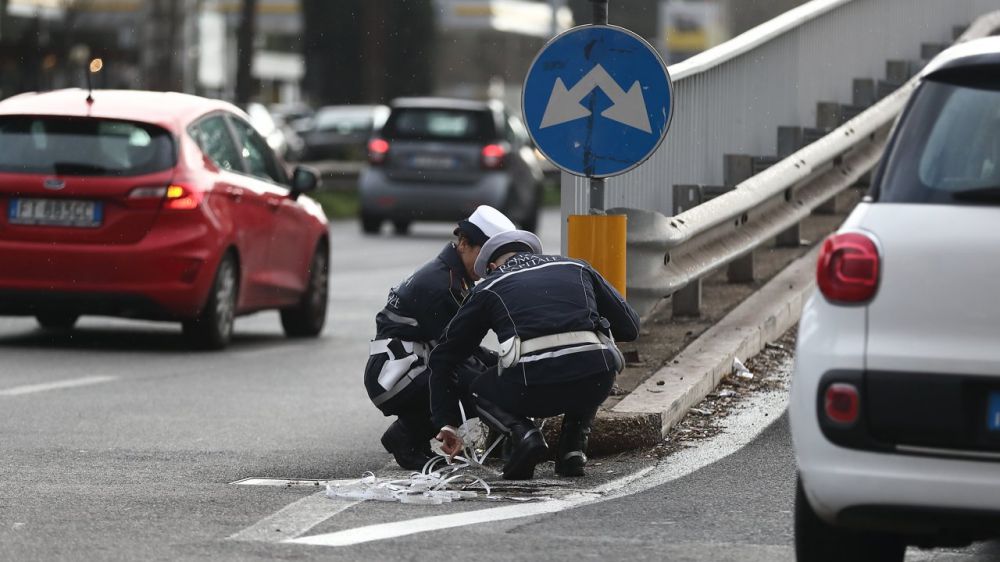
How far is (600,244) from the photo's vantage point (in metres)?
8.96

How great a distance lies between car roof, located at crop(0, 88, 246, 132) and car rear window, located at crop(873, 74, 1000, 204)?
8.38m

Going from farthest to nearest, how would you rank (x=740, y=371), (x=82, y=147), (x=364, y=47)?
(x=364, y=47), (x=82, y=147), (x=740, y=371)

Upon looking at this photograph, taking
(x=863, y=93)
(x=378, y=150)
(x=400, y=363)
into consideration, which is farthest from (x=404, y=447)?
(x=378, y=150)

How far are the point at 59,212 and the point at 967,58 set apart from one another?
828 cm

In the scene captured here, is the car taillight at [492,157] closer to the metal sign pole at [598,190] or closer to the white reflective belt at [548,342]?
the metal sign pole at [598,190]

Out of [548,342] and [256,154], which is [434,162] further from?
[548,342]

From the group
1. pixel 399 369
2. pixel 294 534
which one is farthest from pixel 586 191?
pixel 294 534

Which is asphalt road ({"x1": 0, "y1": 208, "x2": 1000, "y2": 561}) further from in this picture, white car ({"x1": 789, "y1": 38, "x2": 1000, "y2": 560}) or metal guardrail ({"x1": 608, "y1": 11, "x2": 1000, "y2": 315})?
white car ({"x1": 789, "y1": 38, "x2": 1000, "y2": 560})

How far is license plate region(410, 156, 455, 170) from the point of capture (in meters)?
27.8

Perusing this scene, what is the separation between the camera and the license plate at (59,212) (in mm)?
12914

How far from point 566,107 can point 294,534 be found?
2.91 meters

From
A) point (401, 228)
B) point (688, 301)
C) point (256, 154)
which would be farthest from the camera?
point (401, 228)

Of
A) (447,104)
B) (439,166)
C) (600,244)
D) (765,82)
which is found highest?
(765,82)

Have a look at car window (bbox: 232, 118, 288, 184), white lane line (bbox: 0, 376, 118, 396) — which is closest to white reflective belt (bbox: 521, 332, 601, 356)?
white lane line (bbox: 0, 376, 118, 396)
